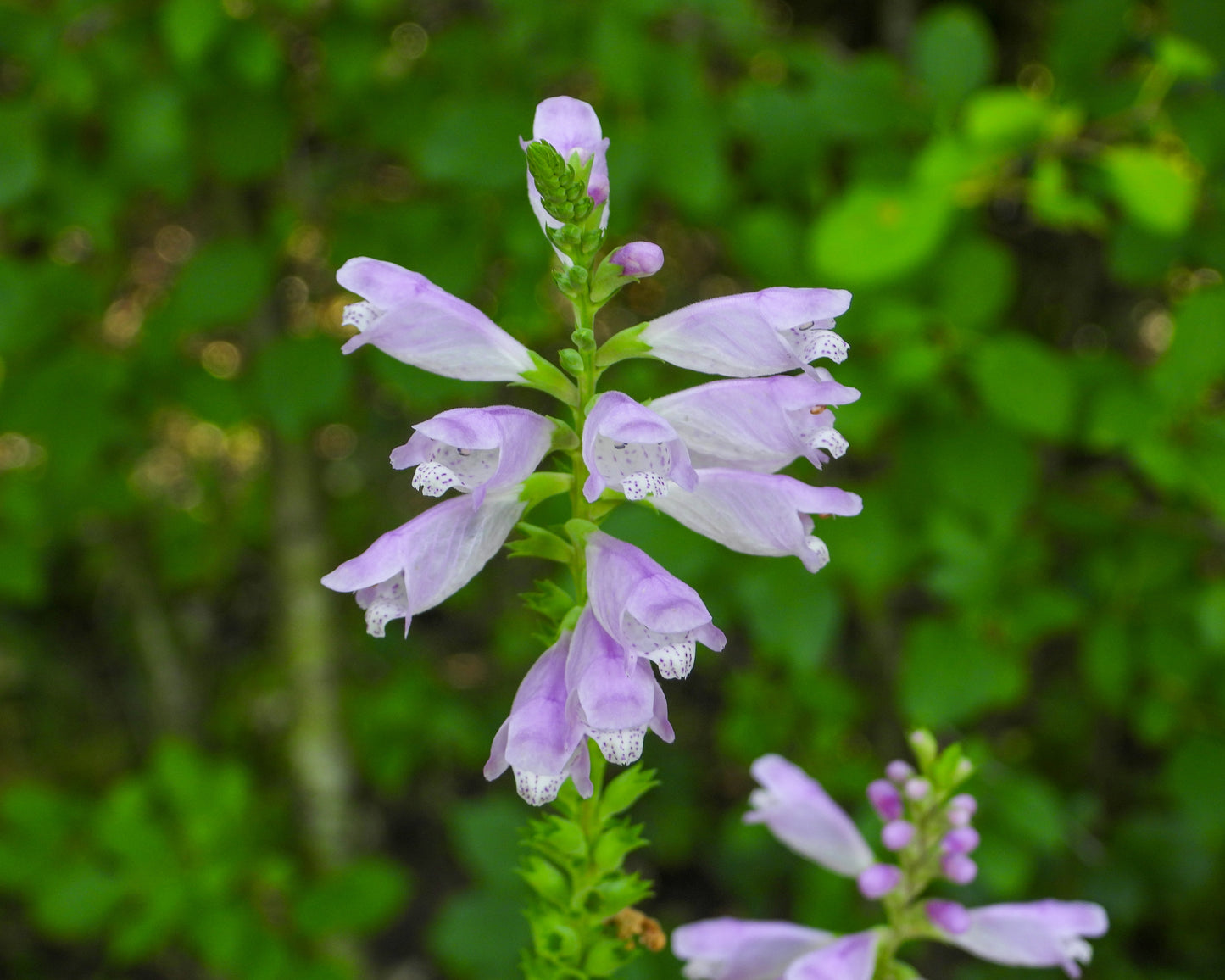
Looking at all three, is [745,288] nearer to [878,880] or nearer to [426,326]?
[878,880]

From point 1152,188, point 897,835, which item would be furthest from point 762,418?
point 1152,188

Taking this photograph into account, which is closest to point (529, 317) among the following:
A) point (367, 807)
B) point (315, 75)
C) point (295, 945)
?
point (315, 75)

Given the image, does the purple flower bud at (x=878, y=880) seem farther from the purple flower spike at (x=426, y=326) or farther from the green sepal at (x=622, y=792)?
the purple flower spike at (x=426, y=326)

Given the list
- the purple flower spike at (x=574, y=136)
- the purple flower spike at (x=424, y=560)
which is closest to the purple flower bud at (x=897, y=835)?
the purple flower spike at (x=424, y=560)

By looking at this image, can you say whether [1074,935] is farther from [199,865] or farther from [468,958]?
[199,865]

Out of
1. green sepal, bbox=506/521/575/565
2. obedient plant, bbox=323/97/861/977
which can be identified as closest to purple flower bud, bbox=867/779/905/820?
obedient plant, bbox=323/97/861/977

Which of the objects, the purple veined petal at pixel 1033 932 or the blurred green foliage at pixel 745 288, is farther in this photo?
the blurred green foliage at pixel 745 288
